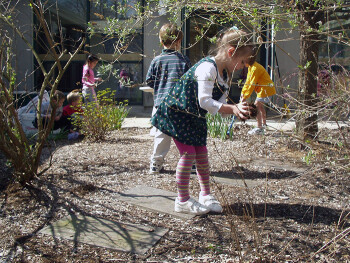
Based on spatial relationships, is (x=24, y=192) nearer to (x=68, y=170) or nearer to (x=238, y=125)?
(x=68, y=170)

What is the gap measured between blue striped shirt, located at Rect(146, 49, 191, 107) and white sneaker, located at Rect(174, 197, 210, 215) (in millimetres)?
1285

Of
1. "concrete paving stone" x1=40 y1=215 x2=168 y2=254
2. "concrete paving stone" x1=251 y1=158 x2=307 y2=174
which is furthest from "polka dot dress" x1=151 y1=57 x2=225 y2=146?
"concrete paving stone" x1=251 y1=158 x2=307 y2=174

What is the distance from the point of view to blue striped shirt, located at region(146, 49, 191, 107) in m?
3.95

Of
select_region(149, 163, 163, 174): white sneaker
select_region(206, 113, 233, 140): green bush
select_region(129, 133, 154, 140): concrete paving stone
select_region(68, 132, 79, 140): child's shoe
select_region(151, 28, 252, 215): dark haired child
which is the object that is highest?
select_region(151, 28, 252, 215): dark haired child

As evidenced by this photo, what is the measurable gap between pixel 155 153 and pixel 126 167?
0.47m

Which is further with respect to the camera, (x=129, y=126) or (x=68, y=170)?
(x=129, y=126)

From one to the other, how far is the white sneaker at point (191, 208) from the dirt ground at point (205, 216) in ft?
0.17

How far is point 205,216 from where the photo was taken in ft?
9.67

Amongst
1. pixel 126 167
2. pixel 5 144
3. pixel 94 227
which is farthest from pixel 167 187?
pixel 5 144

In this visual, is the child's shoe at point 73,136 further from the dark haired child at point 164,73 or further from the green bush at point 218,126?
the dark haired child at point 164,73

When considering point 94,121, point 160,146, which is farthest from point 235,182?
point 94,121

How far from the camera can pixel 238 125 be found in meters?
7.13

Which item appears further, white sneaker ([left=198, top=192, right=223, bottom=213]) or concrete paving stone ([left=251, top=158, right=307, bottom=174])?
concrete paving stone ([left=251, top=158, right=307, bottom=174])

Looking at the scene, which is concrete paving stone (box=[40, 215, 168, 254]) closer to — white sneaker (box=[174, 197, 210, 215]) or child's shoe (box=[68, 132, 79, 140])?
white sneaker (box=[174, 197, 210, 215])
